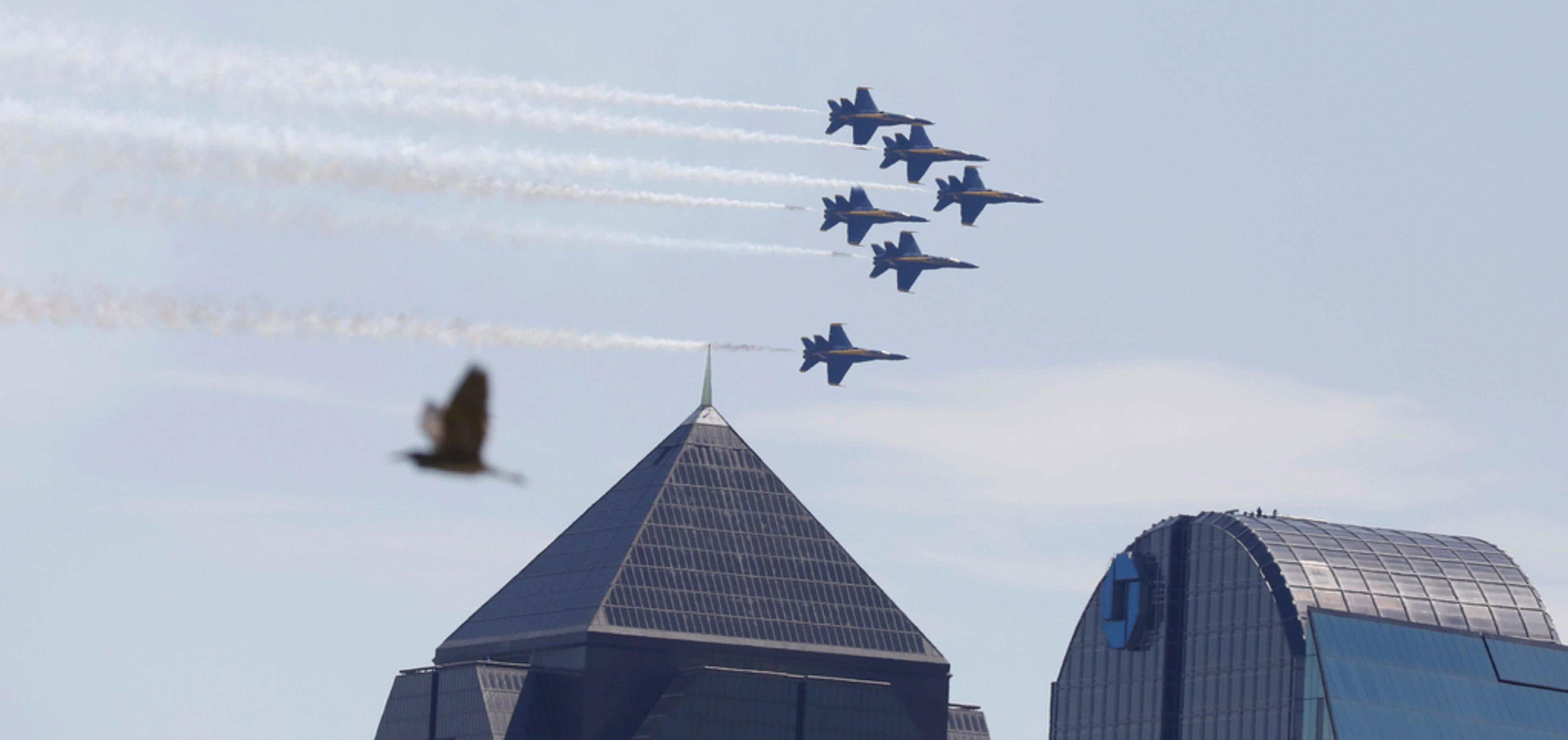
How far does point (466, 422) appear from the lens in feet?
140

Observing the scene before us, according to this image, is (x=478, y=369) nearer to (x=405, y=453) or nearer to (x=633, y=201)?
(x=405, y=453)

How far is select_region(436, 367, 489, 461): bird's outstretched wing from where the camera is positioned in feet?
139

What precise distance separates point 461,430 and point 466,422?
0.58 ft

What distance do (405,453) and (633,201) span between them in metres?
137

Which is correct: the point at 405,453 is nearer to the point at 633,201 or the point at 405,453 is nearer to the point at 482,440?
the point at 482,440

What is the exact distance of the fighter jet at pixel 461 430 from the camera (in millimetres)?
42000

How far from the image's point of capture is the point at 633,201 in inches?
7042

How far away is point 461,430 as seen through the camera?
140ft

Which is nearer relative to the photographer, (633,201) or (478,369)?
(478,369)

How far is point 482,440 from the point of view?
42688 millimetres

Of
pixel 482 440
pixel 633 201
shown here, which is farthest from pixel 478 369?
pixel 633 201

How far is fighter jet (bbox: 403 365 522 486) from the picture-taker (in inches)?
1654

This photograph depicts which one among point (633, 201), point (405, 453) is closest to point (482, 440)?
point (405, 453)

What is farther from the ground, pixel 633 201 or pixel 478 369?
pixel 633 201
